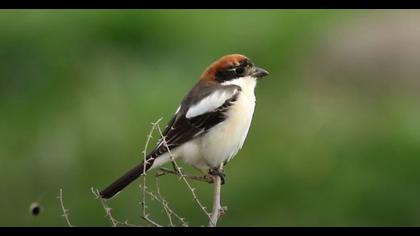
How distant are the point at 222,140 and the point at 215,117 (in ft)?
0.44

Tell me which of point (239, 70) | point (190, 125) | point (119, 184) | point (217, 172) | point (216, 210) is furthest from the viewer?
point (239, 70)

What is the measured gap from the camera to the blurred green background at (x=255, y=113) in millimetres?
A: 7797

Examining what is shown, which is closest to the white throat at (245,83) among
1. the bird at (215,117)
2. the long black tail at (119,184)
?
the bird at (215,117)

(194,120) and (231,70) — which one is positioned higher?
(231,70)

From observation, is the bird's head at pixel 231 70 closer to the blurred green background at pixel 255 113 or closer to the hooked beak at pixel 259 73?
the hooked beak at pixel 259 73

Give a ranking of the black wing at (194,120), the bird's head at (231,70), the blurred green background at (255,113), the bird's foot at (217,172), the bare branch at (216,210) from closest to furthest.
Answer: the bare branch at (216,210), the bird's foot at (217,172), the black wing at (194,120), the bird's head at (231,70), the blurred green background at (255,113)

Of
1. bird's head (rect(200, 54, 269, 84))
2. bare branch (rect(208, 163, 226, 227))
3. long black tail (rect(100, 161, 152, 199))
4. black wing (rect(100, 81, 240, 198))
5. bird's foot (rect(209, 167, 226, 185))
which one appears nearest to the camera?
bare branch (rect(208, 163, 226, 227))

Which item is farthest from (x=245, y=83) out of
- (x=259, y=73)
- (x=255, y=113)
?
(x=255, y=113)

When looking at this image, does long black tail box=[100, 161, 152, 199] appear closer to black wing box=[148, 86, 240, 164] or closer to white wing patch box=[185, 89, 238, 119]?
Result: black wing box=[148, 86, 240, 164]

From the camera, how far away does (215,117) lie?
226 inches

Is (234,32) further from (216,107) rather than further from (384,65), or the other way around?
(216,107)

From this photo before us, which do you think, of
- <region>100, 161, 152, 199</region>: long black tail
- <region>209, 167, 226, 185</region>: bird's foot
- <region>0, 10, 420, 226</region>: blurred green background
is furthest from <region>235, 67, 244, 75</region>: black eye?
<region>0, 10, 420, 226</region>: blurred green background

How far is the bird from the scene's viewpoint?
5.65m

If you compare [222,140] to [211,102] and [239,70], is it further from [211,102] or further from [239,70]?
[239,70]
